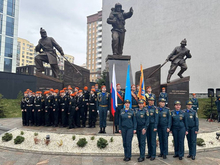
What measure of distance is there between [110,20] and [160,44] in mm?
17015

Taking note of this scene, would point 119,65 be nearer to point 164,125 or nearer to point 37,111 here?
point 37,111

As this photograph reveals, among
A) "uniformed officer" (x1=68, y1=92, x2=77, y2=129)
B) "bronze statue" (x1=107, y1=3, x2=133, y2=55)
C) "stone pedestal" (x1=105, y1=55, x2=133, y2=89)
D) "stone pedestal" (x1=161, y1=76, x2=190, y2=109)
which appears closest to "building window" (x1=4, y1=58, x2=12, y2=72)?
"bronze statue" (x1=107, y1=3, x2=133, y2=55)

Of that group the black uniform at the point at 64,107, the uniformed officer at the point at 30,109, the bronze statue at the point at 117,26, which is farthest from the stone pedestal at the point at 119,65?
the uniformed officer at the point at 30,109

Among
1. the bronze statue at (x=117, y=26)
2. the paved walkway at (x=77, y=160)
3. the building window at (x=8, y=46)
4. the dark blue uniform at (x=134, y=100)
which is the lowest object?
the paved walkway at (x=77, y=160)

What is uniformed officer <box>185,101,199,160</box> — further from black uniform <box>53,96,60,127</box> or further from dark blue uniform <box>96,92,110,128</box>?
black uniform <box>53,96,60,127</box>

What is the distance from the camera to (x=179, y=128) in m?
5.16

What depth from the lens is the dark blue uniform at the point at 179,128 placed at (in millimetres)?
5125

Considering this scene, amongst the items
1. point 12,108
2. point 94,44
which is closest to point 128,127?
point 12,108

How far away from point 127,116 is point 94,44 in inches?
2524

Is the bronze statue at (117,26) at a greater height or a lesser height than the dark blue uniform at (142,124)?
greater

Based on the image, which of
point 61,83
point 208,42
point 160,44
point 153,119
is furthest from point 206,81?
point 153,119

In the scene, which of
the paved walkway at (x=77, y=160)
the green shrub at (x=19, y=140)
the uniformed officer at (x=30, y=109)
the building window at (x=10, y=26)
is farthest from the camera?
the building window at (x=10, y=26)

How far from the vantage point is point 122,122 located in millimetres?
4977

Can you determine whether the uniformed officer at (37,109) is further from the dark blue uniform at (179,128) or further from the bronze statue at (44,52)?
the dark blue uniform at (179,128)
